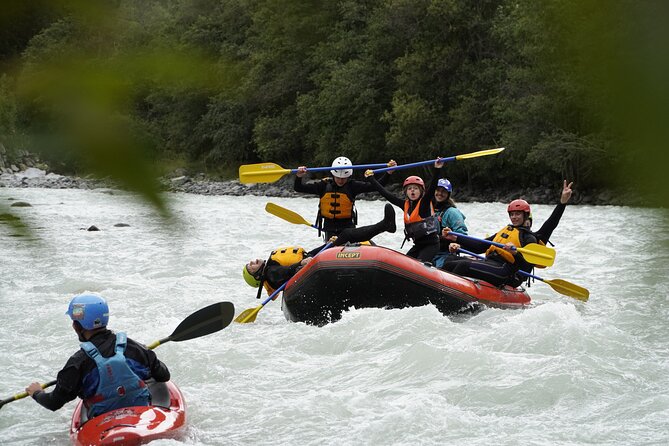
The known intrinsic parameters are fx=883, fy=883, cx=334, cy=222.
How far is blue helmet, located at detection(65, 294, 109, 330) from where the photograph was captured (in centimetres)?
431

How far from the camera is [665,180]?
648 mm

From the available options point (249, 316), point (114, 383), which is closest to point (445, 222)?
point (249, 316)

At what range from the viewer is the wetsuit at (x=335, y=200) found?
26.2 feet

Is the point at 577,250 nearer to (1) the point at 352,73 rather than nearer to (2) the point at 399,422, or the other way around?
(2) the point at 399,422

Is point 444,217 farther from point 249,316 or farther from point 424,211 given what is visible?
point 249,316

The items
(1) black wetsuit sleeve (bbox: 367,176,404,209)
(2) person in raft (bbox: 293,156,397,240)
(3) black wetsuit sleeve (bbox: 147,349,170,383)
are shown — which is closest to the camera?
(3) black wetsuit sleeve (bbox: 147,349,170,383)

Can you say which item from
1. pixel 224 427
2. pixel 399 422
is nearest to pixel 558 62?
pixel 399 422

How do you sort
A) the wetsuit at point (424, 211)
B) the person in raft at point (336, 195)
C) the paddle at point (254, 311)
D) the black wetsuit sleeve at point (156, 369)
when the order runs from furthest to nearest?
the person in raft at point (336, 195) < the paddle at point (254, 311) < the wetsuit at point (424, 211) < the black wetsuit sleeve at point (156, 369)

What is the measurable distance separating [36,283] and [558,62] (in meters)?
10.5

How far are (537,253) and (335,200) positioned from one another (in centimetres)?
186

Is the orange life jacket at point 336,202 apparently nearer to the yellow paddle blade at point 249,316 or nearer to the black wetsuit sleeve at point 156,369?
the yellow paddle blade at point 249,316

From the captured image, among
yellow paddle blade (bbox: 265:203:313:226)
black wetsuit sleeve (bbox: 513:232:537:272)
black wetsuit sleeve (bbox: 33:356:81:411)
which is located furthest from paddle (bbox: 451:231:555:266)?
black wetsuit sleeve (bbox: 33:356:81:411)

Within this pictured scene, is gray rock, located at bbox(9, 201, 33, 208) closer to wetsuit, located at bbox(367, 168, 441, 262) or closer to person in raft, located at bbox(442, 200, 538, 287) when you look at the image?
wetsuit, located at bbox(367, 168, 441, 262)

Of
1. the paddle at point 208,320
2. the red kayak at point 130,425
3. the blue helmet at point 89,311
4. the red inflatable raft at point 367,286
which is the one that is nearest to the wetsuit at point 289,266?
the red inflatable raft at point 367,286
